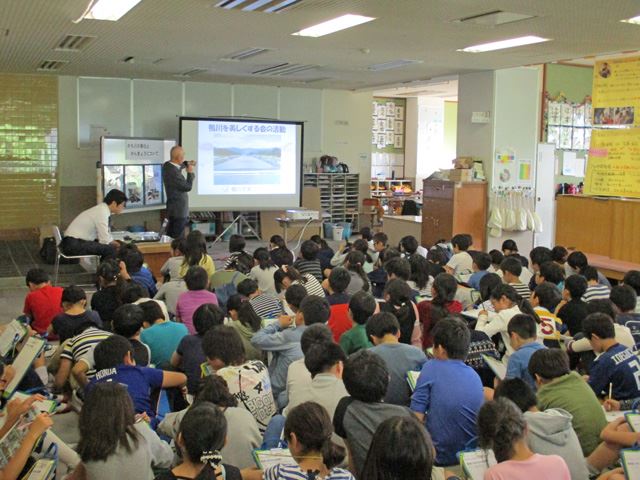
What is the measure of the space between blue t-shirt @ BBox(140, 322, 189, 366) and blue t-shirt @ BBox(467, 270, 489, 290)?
250 centimetres

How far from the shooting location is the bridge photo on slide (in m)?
12.0

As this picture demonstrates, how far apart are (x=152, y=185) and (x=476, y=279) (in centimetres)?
697

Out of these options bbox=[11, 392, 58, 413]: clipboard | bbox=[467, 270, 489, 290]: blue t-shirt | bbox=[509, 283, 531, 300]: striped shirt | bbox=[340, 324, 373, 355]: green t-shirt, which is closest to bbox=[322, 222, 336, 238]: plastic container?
bbox=[467, 270, 489, 290]: blue t-shirt

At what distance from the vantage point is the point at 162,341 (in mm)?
4082

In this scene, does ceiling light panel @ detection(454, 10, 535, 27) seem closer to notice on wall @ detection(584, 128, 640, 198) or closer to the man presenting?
notice on wall @ detection(584, 128, 640, 198)

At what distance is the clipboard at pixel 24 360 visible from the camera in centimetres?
332

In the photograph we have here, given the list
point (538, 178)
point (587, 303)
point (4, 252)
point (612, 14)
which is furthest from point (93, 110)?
point (587, 303)

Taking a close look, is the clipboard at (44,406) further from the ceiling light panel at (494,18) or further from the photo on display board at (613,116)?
the photo on display board at (613,116)

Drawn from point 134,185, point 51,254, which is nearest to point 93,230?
point 51,254

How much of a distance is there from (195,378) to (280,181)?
29.7 feet

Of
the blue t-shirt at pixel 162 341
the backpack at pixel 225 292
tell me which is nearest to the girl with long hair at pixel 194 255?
the backpack at pixel 225 292

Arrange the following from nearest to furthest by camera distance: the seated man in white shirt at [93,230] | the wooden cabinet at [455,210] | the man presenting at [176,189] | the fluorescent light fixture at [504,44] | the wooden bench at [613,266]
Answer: the fluorescent light fixture at [504,44]
the wooden bench at [613,266]
the seated man in white shirt at [93,230]
the man presenting at [176,189]
the wooden cabinet at [455,210]

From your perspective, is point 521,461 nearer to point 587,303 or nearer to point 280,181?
point 587,303

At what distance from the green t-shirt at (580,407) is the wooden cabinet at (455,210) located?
7.10 m
